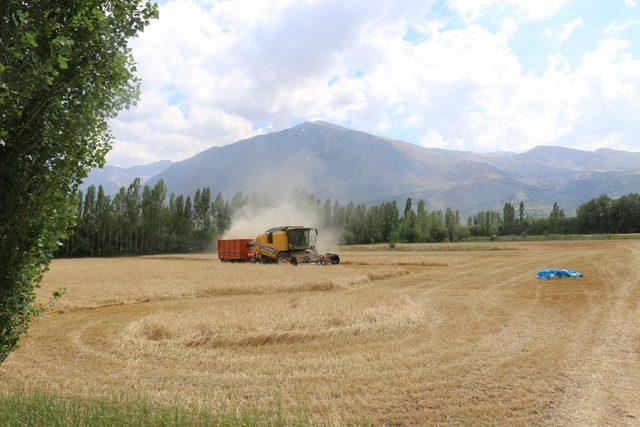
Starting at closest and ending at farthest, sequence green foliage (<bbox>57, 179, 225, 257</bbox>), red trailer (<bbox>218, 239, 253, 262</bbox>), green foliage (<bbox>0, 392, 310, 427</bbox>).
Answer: green foliage (<bbox>0, 392, 310, 427</bbox>) → red trailer (<bbox>218, 239, 253, 262</bbox>) → green foliage (<bbox>57, 179, 225, 257</bbox>)

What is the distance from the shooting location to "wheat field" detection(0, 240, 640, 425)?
7461 mm

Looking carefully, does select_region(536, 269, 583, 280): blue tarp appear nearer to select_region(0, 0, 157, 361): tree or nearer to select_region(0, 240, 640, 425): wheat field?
select_region(0, 240, 640, 425): wheat field

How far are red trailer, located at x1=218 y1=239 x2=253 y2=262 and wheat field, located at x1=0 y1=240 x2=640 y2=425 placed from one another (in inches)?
1021

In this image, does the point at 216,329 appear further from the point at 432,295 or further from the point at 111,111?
the point at 432,295

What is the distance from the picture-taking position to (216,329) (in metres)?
12.1

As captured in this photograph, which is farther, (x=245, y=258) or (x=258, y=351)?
(x=245, y=258)

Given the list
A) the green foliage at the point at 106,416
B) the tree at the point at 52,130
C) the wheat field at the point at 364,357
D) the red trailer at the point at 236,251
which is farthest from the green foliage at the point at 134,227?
the green foliage at the point at 106,416

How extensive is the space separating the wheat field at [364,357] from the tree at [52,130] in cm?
262

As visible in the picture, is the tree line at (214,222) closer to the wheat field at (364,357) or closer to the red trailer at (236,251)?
the red trailer at (236,251)

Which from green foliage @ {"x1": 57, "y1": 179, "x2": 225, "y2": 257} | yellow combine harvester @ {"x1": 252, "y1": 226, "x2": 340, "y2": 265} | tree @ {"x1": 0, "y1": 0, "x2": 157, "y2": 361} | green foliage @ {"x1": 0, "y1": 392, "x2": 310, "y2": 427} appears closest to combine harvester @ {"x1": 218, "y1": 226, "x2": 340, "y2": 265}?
yellow combine harvester @ {"x1": 252, "y1": 226, "x2": 340, "y2": 265}

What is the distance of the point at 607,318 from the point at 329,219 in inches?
4335

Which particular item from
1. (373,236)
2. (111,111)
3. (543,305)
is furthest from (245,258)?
(373,236)

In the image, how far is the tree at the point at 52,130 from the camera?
6.01 metres

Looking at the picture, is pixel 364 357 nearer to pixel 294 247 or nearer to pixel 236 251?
pixel 294 247
